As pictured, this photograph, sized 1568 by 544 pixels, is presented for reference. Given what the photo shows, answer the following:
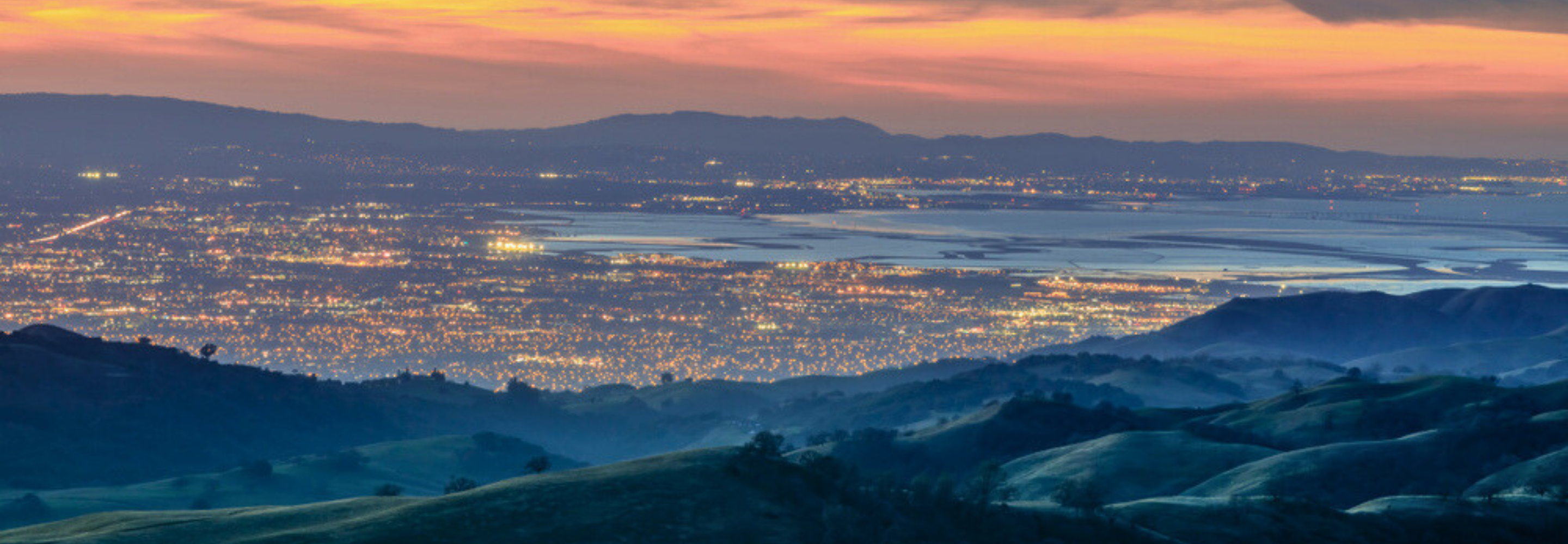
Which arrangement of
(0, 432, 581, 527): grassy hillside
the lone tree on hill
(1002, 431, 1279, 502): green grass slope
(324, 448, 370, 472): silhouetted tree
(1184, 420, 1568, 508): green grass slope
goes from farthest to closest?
(324, 448, 370, 472): silhouetted tree
(0, 432, 581, 527): grassy hillside
(1002, 431, 1279, 502): green grass slope
(1184, 420, 1568, 508): green grass slope
the lone tree on hill

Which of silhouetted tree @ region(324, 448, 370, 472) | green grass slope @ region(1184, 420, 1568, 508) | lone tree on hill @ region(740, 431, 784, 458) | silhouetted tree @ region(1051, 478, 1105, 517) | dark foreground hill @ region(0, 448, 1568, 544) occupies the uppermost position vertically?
lone tree on hill @ region(740, 431, 784, 458)

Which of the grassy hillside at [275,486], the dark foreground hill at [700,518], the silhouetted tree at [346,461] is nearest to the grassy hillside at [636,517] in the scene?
the dark foreground hill at [700,518]

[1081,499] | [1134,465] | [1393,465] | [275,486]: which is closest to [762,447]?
[1081,499]

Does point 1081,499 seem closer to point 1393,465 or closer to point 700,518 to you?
point 700,518

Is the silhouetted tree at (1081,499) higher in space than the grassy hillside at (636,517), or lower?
lower

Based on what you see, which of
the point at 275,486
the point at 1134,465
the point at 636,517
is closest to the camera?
the point at 636,517

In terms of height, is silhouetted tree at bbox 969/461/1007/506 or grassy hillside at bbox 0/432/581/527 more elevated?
silhouetted tree at bbox 969/461/1007/506

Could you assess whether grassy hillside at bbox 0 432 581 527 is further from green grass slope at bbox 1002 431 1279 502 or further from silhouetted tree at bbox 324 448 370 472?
green grass slope at bbox 1002 431 1279 502

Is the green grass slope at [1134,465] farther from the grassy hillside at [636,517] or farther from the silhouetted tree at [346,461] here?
the silhouetted tree at [346,461]

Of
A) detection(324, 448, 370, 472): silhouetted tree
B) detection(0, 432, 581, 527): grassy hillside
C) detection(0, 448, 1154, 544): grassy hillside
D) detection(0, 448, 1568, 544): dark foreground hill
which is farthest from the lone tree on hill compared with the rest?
detection(324, 448, 370, 472): silhouetted tree

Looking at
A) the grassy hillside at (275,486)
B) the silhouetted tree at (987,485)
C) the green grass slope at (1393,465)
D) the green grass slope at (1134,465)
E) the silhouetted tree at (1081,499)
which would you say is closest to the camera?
the silhouetted tree at (987,485)

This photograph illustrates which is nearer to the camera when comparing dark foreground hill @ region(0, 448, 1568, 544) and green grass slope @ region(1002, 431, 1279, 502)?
dark foreground hill @ region(0, 448, 1568, 544)

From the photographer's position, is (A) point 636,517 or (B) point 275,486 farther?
(B) point 275,486
